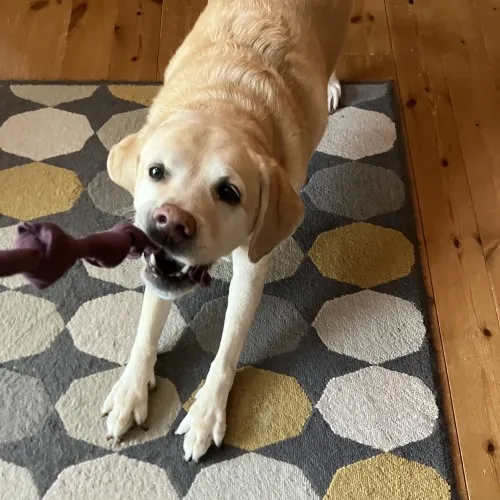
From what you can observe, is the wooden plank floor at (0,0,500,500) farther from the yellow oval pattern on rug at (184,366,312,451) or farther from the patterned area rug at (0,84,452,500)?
the yellow oval pattern on rug at (184,366,312,451)

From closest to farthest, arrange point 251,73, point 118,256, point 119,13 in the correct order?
point 118,256
point 251,73
point 119,13

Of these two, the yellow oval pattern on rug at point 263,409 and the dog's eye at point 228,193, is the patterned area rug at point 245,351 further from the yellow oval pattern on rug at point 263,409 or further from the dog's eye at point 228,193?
the dog's eye at point 228,193

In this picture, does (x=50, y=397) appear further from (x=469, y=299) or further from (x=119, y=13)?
(x=119, y=13)

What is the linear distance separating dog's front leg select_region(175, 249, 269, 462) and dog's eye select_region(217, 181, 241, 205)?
30 cm

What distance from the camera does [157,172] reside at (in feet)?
4.14

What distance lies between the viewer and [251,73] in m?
1.54

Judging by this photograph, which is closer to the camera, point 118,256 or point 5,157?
point 118,256

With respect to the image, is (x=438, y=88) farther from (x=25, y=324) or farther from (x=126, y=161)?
(x=25, y=324)

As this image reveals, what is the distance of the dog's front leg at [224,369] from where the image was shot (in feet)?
5.12

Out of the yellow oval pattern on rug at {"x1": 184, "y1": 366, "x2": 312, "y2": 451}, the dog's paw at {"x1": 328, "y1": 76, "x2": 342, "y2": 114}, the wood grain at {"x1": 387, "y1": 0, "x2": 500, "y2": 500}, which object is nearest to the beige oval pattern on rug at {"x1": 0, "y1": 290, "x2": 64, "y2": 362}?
the yellow oval pattern on rug at {"x1": 184, "y1": 366, "x2": 312, "y2": 451}

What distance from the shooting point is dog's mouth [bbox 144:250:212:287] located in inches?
52.6

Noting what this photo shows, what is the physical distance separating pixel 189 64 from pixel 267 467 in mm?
1047

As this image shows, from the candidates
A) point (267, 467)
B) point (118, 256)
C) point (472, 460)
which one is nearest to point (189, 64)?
point (118, 256)

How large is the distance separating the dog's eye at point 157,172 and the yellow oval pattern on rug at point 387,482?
2.85ft
